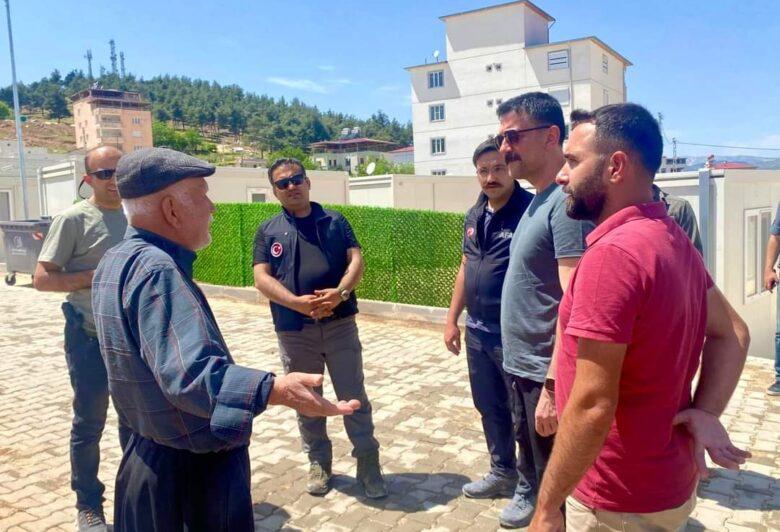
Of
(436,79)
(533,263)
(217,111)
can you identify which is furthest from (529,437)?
(217,111)

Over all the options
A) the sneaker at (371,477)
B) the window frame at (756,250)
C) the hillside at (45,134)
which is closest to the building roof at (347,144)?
the hillside at (45,134)

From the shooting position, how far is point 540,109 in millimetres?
3326

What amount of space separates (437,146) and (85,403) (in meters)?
55.6

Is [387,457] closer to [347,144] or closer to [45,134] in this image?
[347,144]

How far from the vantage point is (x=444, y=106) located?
188 feet

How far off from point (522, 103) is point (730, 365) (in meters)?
1.83

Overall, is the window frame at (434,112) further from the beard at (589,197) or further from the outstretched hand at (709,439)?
the outstretched hand at (709,439)

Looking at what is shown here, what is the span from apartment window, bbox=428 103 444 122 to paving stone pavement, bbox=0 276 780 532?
2029 inches

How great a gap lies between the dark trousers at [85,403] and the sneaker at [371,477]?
160 centimetres

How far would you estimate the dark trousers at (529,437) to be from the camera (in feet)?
10.4

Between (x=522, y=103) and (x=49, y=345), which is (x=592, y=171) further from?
(x=49, y=345)

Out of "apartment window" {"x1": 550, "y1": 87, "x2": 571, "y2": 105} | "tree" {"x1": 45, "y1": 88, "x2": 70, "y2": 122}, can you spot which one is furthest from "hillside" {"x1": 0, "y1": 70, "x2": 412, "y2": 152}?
"apartment window" {"x1": 550, "y1": 87, "x2": 571, "y2": 105}

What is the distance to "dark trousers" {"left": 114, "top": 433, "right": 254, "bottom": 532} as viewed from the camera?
211cm

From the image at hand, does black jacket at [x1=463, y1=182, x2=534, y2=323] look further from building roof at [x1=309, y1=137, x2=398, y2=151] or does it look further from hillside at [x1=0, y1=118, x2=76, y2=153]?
hillside at [x1=0, y1=118, x2=76, y2=153]
